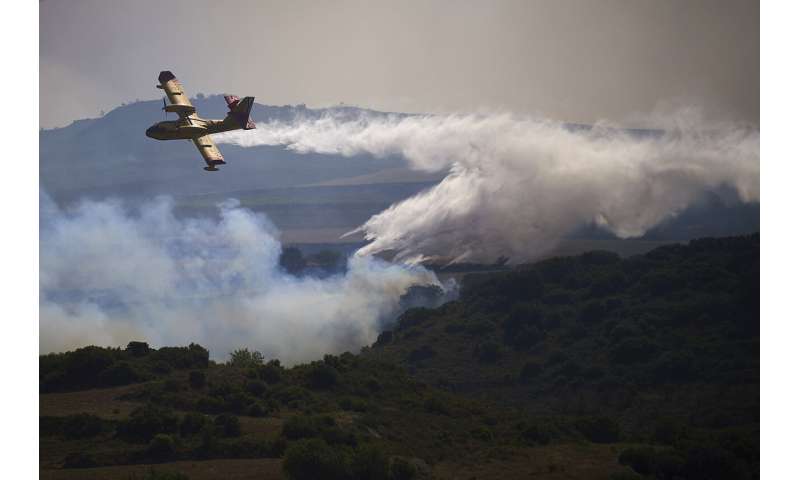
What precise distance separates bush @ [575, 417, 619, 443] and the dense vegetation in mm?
65

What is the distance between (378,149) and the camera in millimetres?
42188

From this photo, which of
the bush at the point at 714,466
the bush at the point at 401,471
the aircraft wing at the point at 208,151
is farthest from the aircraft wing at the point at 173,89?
the bush at the point at 714,466

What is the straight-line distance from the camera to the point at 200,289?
43.3 metres

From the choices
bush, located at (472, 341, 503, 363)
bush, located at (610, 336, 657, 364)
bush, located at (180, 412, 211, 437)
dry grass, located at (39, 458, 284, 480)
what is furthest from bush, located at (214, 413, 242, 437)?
bush, located at (610, 336, 657, 364)

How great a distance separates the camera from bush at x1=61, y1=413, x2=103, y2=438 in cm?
3102

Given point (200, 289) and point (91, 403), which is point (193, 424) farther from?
point (200, 289)

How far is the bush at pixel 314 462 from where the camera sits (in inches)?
1133

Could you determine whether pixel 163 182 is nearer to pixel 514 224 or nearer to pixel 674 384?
pixel 514 224

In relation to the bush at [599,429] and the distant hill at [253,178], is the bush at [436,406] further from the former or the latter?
the distant hill at [253,178]

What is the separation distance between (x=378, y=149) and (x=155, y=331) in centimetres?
1162

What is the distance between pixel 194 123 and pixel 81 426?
10012 mm

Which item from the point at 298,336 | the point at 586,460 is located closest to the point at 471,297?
the point at 298,336

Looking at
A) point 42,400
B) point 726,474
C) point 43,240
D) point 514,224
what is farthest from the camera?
point 43,240

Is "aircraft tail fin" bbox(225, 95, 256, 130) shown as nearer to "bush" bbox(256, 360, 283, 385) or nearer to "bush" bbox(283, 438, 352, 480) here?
"bush" bbox(256, 360, 283, 385)
